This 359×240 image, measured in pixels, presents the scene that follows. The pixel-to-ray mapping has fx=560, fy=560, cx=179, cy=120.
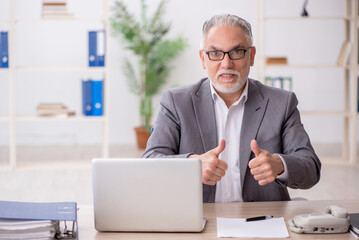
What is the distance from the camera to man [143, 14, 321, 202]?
2236 millimetres

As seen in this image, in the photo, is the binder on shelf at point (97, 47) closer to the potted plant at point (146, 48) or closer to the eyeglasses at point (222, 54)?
the potted plant at point (146, 48)

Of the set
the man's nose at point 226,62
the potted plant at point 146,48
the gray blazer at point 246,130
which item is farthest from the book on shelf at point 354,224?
the potted plant at point 146,48

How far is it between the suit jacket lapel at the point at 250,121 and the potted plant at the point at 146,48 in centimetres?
397

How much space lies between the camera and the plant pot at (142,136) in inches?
253

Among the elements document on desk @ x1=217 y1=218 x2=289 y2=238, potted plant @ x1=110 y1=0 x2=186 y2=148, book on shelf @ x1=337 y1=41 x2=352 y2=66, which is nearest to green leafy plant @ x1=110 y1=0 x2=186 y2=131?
potted plant @ x1=110 y1=0 x2=186 y2=148

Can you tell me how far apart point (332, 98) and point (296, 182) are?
5156 mm

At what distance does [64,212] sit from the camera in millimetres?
1655

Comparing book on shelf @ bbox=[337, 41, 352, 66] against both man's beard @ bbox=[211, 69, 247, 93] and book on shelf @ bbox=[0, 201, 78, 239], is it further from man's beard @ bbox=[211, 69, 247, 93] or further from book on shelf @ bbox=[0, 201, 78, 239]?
book on shelf @ bbox=[0, 201, 78, 239]

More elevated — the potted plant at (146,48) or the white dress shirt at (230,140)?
the potted plant at (146,48)

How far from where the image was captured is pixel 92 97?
547 centimetres

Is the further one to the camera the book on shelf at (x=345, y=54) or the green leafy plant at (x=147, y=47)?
the green leafy plant at (x=147, y=47)

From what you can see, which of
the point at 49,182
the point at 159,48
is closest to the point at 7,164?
the point at 49,182

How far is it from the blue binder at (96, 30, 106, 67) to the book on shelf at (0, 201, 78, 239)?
382 centimetres

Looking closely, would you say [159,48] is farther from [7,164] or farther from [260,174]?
[260,174]
